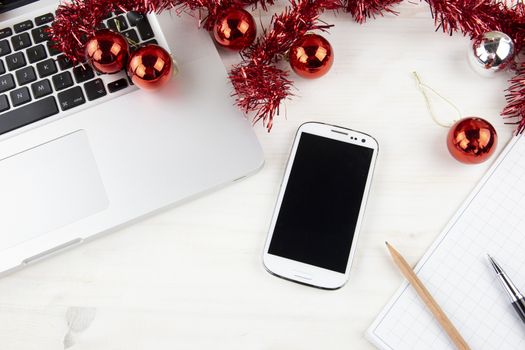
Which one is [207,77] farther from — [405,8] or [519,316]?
[519,316]

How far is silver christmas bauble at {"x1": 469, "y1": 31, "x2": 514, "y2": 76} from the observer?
1.81ft

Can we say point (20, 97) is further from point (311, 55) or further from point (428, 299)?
point (428, 299)

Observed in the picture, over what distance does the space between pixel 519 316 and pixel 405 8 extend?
38 centimetres

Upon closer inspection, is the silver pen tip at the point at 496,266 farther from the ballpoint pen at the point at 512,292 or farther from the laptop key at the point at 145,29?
the laptop key at the point at 145,29

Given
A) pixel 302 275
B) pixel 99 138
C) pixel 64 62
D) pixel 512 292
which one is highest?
pixel 64 62

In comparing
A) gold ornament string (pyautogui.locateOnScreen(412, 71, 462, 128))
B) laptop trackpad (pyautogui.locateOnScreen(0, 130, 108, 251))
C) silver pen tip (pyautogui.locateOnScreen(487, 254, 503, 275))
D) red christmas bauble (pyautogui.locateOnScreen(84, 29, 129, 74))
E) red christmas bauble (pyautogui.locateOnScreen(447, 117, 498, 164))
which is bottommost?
silver pen tip (pyautogui.locateOnScreen(487, 254, 503, 275))

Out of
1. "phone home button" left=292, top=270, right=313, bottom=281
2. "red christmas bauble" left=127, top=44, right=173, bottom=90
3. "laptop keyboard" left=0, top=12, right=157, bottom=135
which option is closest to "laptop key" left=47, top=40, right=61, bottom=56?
"laptop keyboard" left=0, top=12, right=157, bottom=135

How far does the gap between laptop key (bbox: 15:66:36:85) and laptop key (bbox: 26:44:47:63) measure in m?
0.01

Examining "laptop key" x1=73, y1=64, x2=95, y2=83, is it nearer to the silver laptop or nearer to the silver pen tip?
the silver laptop

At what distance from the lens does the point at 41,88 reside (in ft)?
1.85

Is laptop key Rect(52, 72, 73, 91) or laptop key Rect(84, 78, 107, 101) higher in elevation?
laptop key Rect(52, 72, 73, 91)

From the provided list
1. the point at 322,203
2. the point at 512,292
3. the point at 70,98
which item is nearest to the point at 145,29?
the point at 70,98

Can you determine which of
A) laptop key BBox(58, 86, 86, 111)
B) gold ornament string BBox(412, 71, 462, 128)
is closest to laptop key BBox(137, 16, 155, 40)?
laptop key BBox(58, 86, 86, 111)

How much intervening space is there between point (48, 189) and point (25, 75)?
0.45 feet
